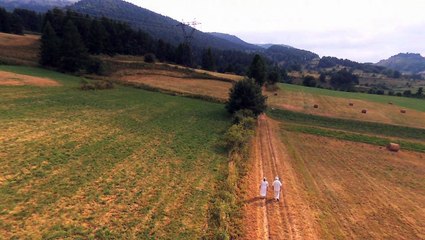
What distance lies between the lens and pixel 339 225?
19.3 metres

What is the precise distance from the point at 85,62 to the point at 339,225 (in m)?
67.0

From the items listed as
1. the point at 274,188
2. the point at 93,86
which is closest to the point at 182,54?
the point at 93,86

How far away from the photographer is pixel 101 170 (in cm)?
2180

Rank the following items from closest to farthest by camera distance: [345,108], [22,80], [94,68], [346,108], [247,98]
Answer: [247,98], [22,80], [345,108], [346,108], [94,68]

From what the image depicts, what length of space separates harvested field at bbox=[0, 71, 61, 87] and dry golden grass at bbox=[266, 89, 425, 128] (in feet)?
146

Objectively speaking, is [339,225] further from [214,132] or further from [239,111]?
[239,111]

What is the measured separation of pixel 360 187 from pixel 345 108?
144 ft

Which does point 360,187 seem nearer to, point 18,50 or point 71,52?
point 71,52

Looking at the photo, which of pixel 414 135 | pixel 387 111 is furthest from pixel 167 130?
pixel 387 111

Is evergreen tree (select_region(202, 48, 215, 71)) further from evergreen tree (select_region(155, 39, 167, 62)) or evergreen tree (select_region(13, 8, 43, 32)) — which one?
evergreen tree (select_region(13, 8, 43, 32))

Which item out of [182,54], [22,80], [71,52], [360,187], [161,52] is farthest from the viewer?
[182,54]

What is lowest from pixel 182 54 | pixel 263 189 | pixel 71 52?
pixel 263 189

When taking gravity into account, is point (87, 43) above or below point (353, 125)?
above

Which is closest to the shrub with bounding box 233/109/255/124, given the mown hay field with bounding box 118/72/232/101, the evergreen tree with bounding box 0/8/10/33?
the mown hay field with bounding box 118/72/232/101
